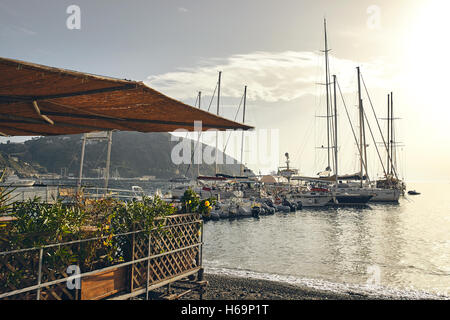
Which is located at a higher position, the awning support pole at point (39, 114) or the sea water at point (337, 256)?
the awning support pole at point (39, 114)

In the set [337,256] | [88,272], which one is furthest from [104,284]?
[337,256]

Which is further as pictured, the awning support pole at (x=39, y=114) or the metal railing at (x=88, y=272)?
the awning support pole at (x=39, y=114)

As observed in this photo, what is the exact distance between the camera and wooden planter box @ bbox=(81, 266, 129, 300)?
5.72 metres

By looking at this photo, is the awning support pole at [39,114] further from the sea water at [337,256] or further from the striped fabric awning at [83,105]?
the sea water at [337,256]

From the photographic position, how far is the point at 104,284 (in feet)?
20.0

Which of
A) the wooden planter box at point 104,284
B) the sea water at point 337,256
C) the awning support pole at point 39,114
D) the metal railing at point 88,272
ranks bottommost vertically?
the sea water at point 337,256

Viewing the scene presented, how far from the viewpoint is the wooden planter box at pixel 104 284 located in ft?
18.8

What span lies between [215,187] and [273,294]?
42641 mm

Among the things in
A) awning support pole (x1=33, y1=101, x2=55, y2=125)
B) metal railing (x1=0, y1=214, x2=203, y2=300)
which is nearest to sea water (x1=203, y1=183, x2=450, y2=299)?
metal railing (x1=0, y1=214, x2=203, y2=300)

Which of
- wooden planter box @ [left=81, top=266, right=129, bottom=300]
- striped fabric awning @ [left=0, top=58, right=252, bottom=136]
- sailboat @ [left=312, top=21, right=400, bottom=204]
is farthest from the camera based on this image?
sailboat @ [left=312, top=21, right=400, bottom=204]

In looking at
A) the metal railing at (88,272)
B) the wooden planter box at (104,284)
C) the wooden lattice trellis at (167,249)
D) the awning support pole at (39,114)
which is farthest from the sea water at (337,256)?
the awning support pole at (39,114)

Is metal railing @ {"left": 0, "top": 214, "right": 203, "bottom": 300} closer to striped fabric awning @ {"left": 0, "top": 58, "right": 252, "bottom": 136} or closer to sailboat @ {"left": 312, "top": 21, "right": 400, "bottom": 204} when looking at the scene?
striped fabric awning @ {"left": 0, "top": 58, "right": 252, "bottom": 136}
